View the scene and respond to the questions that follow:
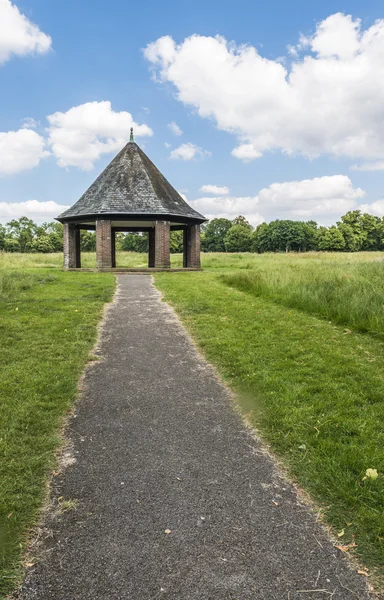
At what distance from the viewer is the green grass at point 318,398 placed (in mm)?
2619

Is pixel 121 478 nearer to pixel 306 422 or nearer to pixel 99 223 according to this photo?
pixel 306 422

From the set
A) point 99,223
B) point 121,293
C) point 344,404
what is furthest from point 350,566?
point 99,223

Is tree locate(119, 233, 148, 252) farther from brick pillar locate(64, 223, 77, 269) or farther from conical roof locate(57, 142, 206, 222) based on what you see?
brick pillar locate(64, 223, 77, 269)

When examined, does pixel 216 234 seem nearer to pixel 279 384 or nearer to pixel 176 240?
pixel 176 240

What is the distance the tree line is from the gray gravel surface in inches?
2891

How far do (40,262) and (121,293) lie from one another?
2107 cm

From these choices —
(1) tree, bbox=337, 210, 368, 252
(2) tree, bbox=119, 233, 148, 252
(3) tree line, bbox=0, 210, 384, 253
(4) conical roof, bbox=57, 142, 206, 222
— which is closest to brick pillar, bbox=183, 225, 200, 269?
(4) conical roof, bbox=57, 142, 206, 222

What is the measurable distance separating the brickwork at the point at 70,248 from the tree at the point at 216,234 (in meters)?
82.4

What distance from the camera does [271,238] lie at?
8806 cm

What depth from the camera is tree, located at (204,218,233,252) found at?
350ft

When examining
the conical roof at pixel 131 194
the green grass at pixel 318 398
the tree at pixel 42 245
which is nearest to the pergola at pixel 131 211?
the conical roof at pixel 131 194

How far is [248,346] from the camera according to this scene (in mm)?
6566

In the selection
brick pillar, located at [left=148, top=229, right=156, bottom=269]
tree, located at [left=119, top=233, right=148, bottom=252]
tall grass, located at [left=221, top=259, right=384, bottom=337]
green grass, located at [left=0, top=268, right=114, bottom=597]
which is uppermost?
tree, located at [left=119, top=233, right=148, bottom=252]

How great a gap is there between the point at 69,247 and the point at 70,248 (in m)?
0.09
